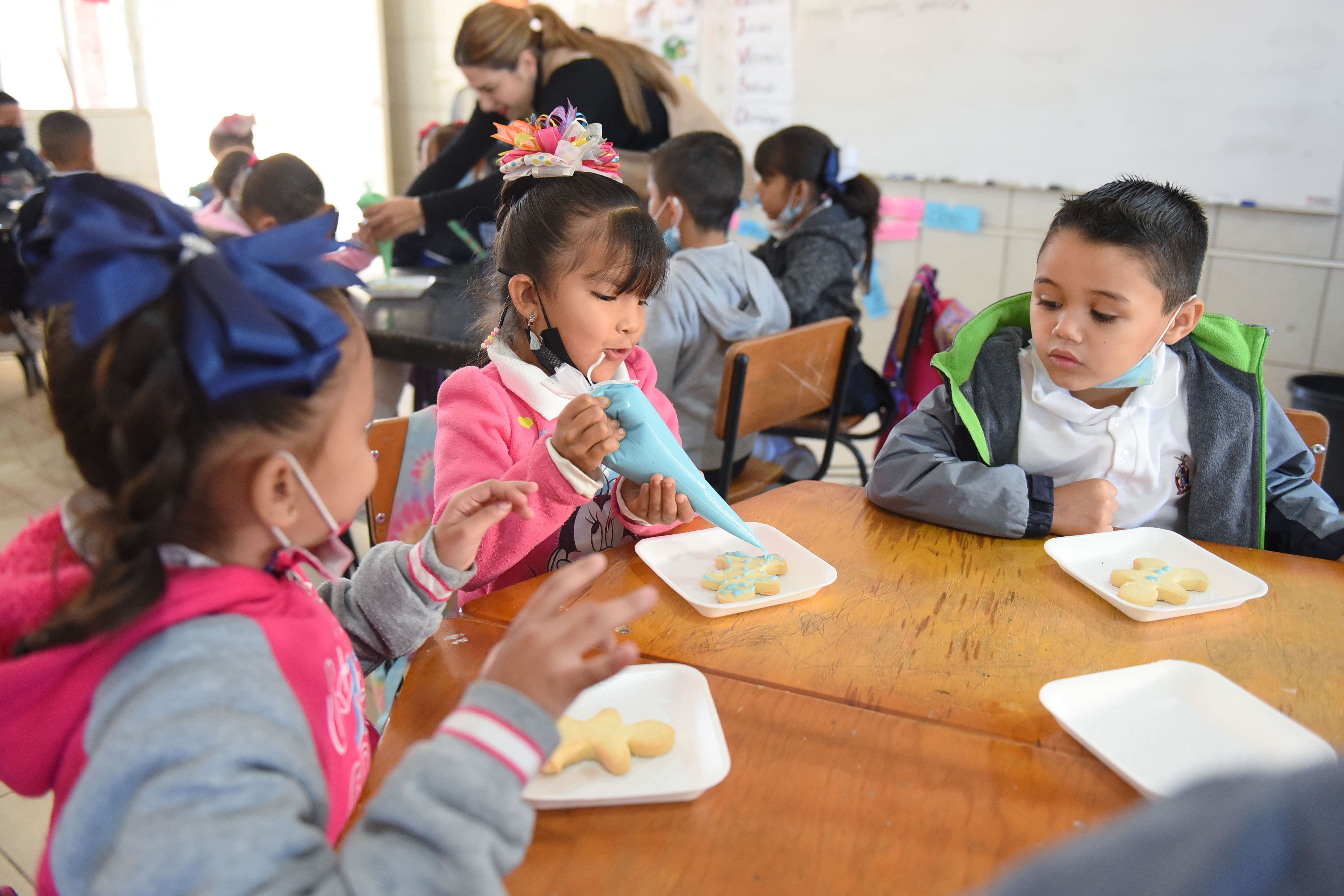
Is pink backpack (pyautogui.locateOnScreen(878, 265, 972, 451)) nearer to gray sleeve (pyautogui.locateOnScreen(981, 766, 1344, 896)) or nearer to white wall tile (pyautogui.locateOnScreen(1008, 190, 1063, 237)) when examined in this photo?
white wall tile (pyautogui.locateOnScreen(1008, 190, 1063, 237))

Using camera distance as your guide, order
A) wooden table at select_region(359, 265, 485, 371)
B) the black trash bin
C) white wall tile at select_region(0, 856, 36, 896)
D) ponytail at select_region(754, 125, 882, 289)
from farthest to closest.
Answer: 1. ponytail at select_region(754, 125, 882, 289)
2. the black trash bin
3. wooden table at select_region(359, 265, 485, 371)
4. white wall tile at select_region(0, 856, 36, 896)

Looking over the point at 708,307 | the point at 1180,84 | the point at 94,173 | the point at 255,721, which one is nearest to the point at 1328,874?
the point at 255,721

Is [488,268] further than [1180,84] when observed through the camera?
No

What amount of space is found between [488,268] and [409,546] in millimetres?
834

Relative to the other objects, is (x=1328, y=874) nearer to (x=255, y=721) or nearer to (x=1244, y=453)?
(x=255, y=721)

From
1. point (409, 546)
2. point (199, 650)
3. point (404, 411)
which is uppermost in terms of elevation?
point (199, 650)

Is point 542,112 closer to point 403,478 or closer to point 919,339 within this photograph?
point 919,339

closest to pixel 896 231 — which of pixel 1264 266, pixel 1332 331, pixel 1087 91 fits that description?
pixel 1087 91

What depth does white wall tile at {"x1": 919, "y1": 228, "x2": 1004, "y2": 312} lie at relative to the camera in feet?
13.1

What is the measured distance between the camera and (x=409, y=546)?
1.02 metres

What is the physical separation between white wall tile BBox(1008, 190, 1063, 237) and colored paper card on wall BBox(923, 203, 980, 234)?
0.15 meters

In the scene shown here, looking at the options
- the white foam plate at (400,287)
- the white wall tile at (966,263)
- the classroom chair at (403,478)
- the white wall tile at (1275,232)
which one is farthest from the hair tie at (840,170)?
the classroom chair at (403,478)

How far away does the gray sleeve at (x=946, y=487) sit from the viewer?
1321mm

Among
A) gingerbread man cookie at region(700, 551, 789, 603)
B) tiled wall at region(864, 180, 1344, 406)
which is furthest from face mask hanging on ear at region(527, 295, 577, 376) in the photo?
tiled wall at region(864, 180, 1344, 406)
